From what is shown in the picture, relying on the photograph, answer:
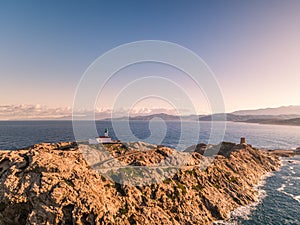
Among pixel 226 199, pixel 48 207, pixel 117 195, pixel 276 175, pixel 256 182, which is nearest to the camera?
pixel 48 207

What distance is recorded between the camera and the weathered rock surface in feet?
105

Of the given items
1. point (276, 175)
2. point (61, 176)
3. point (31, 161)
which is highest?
point (31, 161)

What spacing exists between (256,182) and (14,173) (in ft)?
245

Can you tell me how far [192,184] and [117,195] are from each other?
21.9 metres

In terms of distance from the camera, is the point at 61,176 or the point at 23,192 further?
the point at 61,176

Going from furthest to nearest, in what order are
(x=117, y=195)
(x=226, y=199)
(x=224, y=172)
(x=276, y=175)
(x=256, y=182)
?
(x=276, y=175) → (x=256, y=182) → (x=224, y=172) → (x=226, y=199) → (x=117, y=195)

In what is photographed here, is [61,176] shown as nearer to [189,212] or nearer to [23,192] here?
[23,192]

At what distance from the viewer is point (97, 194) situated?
35375 millimetres

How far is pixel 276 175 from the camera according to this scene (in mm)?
74750

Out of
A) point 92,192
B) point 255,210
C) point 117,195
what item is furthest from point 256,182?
point 92,192

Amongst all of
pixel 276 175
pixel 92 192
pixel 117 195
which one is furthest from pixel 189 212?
pixel 276 175

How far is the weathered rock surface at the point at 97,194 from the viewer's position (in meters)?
32.1

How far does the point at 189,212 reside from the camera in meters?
41.0

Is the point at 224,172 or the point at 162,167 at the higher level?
the point at 162,167
